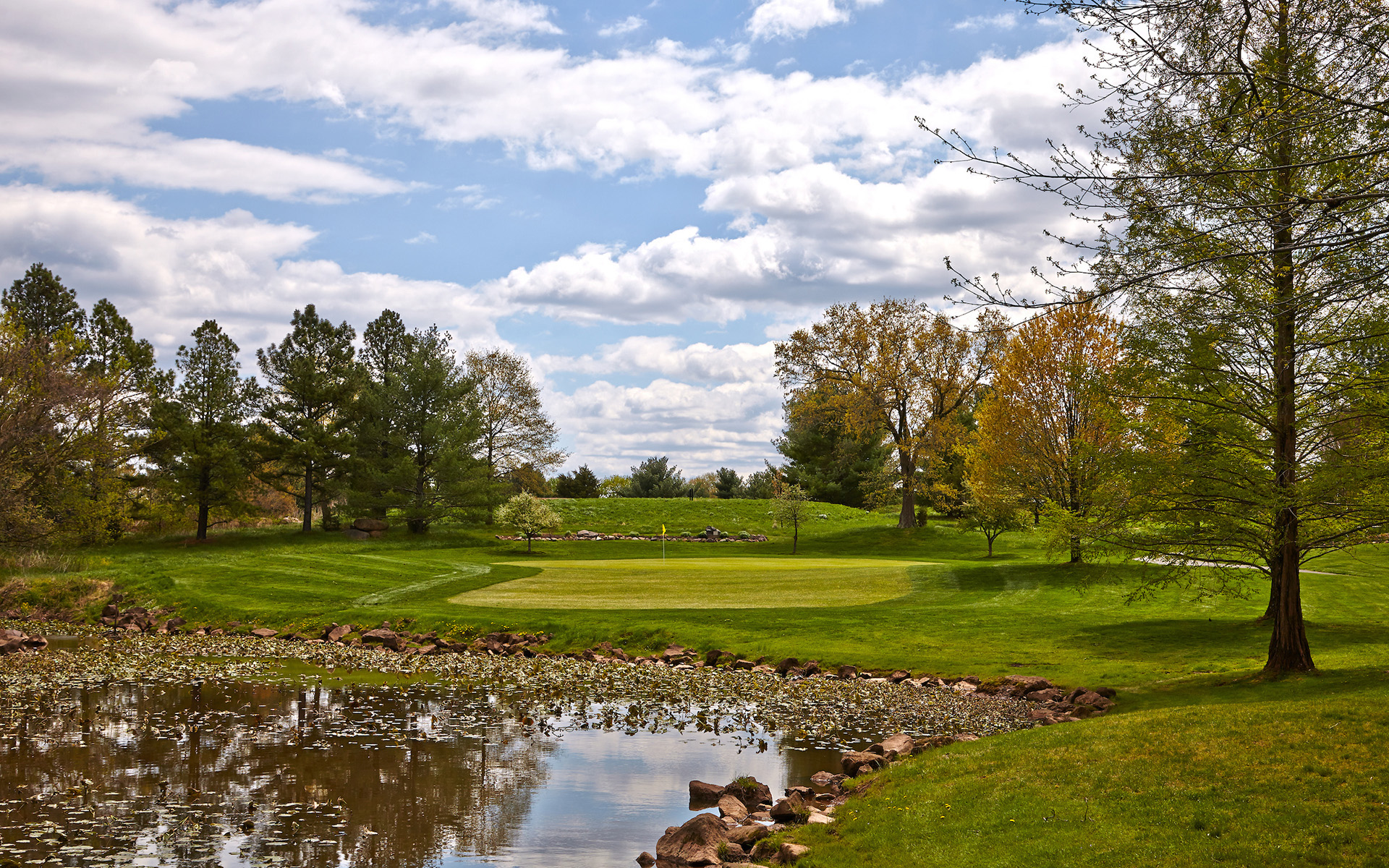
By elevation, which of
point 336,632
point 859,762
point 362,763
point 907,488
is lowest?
point 336,632

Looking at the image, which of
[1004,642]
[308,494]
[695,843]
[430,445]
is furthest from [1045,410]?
[308,494]

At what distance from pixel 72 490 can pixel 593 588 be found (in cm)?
2147

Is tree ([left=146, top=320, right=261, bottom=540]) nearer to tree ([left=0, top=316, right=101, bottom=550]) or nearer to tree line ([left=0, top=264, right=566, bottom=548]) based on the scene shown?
tree line ([left=0, top=264, right=566, bottom=548])

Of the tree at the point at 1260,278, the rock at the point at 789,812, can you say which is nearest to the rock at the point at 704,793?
the rock at the point at 789,812

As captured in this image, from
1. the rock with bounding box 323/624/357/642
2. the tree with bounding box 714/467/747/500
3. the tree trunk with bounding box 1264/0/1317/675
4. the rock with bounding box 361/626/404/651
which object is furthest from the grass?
the tree with bounding box 714/467/747/500

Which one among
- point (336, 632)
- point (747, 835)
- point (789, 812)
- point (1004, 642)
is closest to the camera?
point (747, 835)

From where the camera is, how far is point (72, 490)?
3422cm

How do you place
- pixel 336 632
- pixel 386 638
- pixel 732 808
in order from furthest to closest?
pixel 336 632 < pixel 386 638 < pixel 732 808

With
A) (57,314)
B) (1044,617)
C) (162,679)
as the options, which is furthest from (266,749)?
(57,314)

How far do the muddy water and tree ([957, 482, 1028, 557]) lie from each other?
863 inches

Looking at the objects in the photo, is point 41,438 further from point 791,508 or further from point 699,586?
point 791,508

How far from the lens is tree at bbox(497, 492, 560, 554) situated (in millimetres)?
43188

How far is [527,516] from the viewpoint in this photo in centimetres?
4325

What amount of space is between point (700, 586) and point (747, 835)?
19.7m
